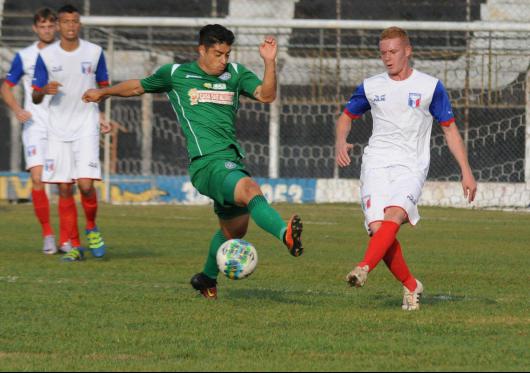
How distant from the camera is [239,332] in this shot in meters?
6.39

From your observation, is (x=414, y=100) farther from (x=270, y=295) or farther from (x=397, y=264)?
(x=270, y=295)

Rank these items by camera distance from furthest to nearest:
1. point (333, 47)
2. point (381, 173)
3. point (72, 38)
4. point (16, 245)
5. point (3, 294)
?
point (333, 47) → point (16, 245) → point (72, 38) → point (3, 294) → point (381, 173)

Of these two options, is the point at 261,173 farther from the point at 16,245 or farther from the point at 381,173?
the point at 381,173

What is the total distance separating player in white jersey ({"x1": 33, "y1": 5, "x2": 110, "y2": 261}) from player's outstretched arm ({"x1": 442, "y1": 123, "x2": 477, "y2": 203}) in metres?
4.24

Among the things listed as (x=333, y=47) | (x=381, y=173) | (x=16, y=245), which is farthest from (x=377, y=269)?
(x=333, y=47)

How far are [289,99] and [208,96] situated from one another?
1451cm

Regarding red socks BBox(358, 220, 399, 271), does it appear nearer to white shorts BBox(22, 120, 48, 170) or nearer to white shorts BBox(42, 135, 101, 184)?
white shorts BBox(42, 135, 101, 184)

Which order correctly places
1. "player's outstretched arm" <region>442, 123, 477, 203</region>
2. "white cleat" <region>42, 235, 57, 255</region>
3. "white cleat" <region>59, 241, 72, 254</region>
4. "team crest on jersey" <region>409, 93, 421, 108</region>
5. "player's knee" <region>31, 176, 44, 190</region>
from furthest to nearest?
"player's knee" <region>31, 176, 44, 190</region>, "white cleat" <region>42, 235, 57, 255</region>, "white cleat" <region>59, 241, 72, 254</region>, "team crest on jersey" <region>409, 93, 421, 108</region>, "player's outstretched arm" <region>442, 123, 477, 203</region>

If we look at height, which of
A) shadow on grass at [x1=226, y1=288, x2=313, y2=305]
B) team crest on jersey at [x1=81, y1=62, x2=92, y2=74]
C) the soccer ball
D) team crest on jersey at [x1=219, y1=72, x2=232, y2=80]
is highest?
team crest on jersey at [x1=81, y1=62, x2=92, y2=74]

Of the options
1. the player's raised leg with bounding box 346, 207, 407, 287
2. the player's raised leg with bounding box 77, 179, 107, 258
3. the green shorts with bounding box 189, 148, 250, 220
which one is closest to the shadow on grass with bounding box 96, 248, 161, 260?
the player's raised leg with bounding box 77, 179, 107, 258

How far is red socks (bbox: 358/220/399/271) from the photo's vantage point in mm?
7109

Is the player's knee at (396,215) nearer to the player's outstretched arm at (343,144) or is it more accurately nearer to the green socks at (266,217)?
the player's outstretched arm at (343,144)

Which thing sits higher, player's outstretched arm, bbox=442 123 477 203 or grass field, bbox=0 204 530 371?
player's outstretched arm, bbox=442 123 477 203

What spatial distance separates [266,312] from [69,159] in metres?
4.41
